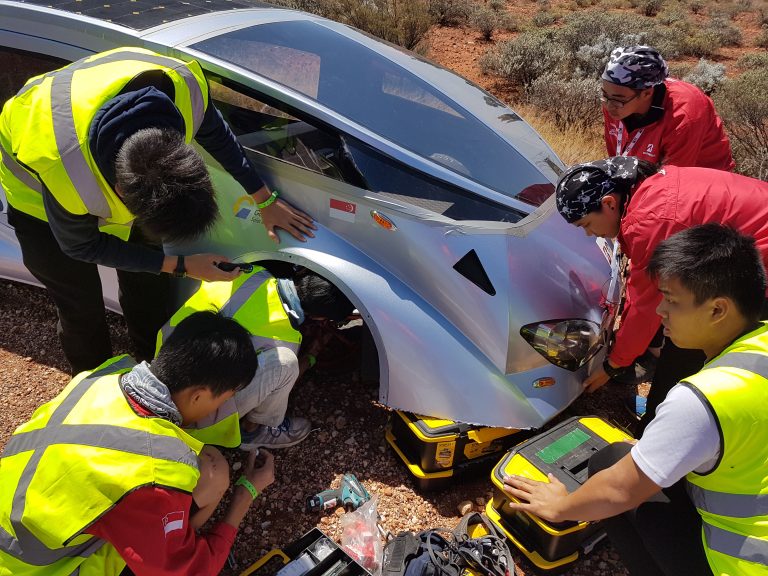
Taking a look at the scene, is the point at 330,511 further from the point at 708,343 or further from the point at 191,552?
the point at 708,343

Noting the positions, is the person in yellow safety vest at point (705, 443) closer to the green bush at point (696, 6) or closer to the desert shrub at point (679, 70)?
the desert shrub at point (679, 70)

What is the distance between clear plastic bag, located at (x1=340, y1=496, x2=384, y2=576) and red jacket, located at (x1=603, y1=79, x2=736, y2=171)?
242 centimetres

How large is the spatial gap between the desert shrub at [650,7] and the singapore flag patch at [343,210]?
18634mm

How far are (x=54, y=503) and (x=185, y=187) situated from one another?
1.02 metres

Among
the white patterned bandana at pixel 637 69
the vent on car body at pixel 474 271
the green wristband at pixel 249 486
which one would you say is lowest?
the green wristband at pixel 249 486

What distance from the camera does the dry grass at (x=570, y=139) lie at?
6.12m

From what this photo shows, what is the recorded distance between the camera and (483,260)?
2.42 meters

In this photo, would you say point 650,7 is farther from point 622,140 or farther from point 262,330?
point 262,330

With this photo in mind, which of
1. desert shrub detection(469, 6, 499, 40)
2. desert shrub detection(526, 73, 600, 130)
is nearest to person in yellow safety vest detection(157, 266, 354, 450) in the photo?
desert shrub detection(526, 73, 600, 130)

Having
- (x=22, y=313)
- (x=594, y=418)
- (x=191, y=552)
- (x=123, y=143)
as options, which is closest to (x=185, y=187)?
(x=123, y=143)

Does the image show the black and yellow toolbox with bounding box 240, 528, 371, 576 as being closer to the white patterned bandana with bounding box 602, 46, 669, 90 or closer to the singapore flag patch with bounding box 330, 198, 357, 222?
the singapore flag patch with bounding box 330, 198, 357, 222

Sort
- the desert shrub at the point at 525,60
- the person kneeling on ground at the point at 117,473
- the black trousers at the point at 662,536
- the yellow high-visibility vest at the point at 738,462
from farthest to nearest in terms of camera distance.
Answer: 1. the desert shrub at the point at 525,60
2. the black trousers at the point at 662,536
3. the person kneeling on ground at the point at 117,473
4. the yellow high-visibility vest at the point at 738,462

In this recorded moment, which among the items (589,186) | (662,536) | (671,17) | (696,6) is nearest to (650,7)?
(671,17)

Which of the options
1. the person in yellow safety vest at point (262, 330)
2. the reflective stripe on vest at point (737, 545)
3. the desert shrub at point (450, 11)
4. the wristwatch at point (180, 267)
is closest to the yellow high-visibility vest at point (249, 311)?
the person in yellow safety vest at point (262, 330)
